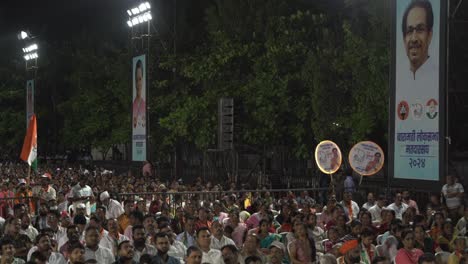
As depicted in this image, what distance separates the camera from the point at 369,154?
53.1 feet

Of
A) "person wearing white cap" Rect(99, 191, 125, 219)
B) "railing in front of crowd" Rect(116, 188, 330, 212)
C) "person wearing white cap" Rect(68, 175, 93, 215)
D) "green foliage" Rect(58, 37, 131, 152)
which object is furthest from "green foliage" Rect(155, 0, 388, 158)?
"person wearing white cap" Rect(99, 191, 125, 219)

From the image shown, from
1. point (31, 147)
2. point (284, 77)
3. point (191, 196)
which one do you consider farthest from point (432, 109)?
point (284, 77)

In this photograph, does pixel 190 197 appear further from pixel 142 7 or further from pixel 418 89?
pixel 142 7

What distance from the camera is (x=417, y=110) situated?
49.3ft

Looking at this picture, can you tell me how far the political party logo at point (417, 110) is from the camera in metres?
14.9

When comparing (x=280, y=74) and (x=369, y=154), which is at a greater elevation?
(x=280, y=74)

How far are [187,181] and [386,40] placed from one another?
15105 mm

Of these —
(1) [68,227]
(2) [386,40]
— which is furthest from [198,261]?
(2) [386,40]

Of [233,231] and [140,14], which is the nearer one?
[233,231]

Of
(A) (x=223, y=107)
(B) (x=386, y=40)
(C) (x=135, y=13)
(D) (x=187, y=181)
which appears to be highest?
(C) (x=135, y=13)

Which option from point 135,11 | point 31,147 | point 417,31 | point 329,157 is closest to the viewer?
point 417,31

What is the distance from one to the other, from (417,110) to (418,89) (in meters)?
0.40

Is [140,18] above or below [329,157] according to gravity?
above

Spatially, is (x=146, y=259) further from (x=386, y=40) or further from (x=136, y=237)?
(x=386, y=40)
